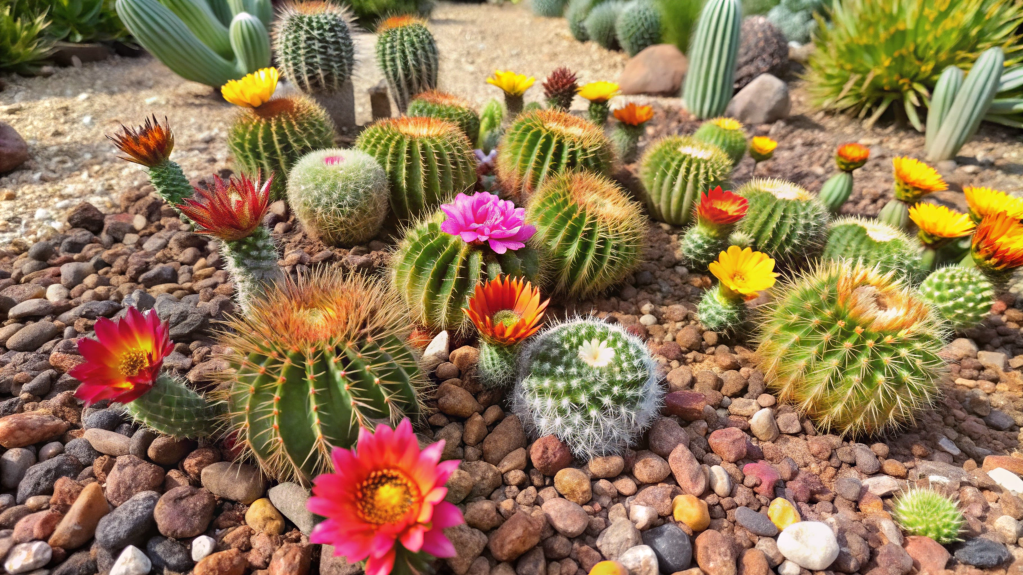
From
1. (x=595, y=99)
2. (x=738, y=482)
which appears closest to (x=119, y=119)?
(x=595, y=99)

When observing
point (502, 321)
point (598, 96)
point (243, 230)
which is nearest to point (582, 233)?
point (502, 321)

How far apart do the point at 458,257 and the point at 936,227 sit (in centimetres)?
280

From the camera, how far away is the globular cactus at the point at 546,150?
357cm

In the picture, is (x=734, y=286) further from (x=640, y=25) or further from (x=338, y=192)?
(x=640, y=25)

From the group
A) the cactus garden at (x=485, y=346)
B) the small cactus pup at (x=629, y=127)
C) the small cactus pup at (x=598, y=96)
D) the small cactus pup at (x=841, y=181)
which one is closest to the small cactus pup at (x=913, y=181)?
the cactus garden at (x=485, y=346)

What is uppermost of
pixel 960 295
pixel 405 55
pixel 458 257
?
pixel 405 55

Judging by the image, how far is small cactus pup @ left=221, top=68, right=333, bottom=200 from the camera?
3.58 m

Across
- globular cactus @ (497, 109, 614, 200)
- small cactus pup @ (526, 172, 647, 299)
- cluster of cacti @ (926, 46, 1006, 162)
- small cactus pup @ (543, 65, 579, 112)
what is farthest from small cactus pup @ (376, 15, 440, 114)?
cluster of cacti @ (926, 46, 1006, 162)

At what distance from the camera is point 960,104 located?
4969 mm

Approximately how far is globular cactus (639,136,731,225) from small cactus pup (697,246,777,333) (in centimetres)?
94

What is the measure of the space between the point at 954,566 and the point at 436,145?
310 cm

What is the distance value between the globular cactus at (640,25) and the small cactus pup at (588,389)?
744 cm

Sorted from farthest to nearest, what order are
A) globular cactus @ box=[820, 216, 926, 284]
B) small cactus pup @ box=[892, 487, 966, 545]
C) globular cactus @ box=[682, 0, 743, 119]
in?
globular cactus @ box=[682, 0, 743, 119] < globular cactus @ box=[820, 216, 926, 284] < small cactus pup @ box=[892, 487, 966, 545]

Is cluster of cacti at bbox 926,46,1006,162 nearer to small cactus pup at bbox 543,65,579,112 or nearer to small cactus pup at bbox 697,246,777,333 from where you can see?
small cactus pup at bbox 543,65,579,112
